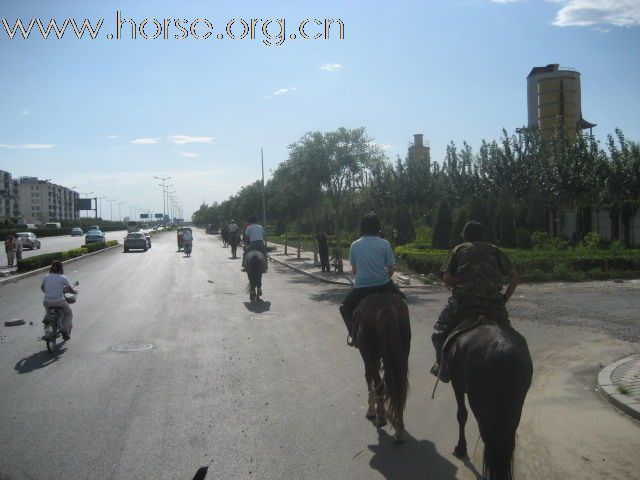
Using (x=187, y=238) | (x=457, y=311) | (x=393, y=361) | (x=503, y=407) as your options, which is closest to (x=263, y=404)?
(x=393, y=361)

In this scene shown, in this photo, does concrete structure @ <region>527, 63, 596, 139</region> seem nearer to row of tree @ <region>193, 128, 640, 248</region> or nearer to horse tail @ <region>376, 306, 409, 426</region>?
row of tree @ <region>193, 128, 640, 248</region>

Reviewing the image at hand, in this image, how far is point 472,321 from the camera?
4.81 metres

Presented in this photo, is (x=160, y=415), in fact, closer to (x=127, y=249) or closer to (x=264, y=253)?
(x=264, y=253)

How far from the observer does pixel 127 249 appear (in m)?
45.5

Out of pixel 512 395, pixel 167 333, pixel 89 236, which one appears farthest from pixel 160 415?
pixel 89 236

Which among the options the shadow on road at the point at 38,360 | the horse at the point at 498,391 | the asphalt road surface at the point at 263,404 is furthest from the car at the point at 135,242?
the horse at the point at 498,391

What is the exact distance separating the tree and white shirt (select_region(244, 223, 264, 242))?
58.8 feet

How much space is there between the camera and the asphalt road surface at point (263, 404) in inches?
192

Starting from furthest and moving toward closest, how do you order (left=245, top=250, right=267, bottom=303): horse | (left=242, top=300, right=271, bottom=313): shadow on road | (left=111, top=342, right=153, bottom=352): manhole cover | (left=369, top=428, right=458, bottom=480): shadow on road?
(left=245, top=250, right=267, bottom=303): horse, (left=242, top=300, right=271, bottom=313): shadow on road, (left=111, top=342, right=153, bottom=352): manhole cover, (left=369, top=428, right=458, bottom=480): shadow on road

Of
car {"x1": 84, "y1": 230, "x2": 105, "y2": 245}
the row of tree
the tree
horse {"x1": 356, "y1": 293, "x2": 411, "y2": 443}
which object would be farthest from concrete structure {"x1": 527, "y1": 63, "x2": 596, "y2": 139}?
horse {"x1": 356, "y1": 293, "x2": 411, "y2": 443}

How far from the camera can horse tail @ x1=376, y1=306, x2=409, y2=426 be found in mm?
5465

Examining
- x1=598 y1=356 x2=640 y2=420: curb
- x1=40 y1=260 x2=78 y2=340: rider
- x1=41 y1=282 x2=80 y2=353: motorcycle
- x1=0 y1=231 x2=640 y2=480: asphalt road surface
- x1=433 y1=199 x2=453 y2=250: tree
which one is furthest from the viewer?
x1=433 y1=199 x2=453 y2=250: tree

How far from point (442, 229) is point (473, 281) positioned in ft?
90.7

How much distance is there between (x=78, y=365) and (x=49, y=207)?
197 metres
